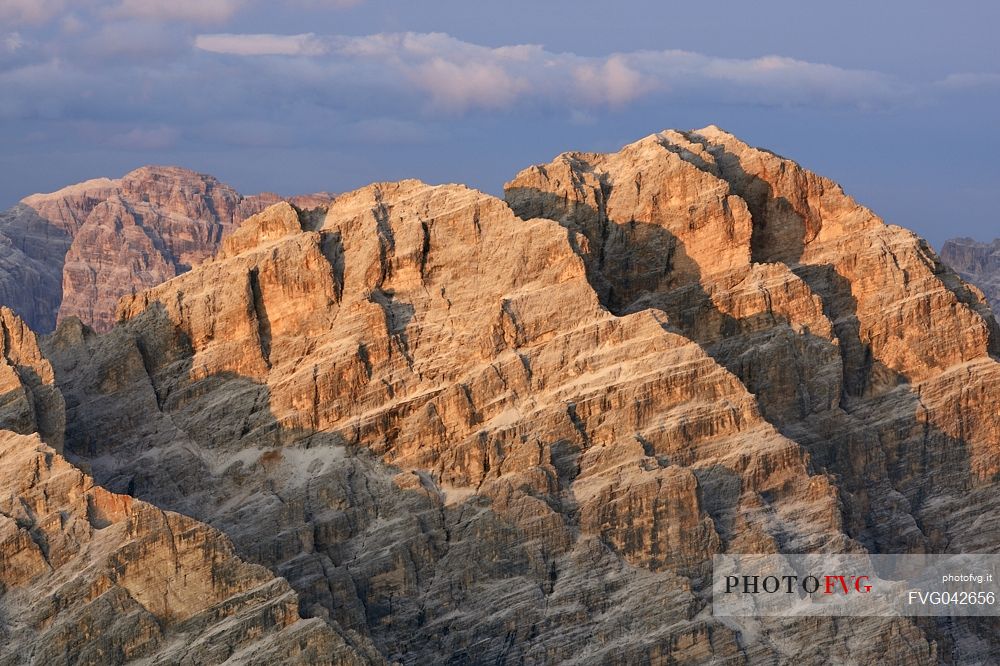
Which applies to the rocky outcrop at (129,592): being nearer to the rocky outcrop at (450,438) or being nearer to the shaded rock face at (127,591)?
the shaded rock face at (127,591)

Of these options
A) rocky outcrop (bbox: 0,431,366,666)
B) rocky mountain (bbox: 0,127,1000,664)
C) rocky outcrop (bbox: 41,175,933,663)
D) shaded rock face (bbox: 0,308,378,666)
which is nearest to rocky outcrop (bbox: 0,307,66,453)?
rocky mountain (bbox: 0,127,1000,664)

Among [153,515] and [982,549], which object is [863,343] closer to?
[982,549]

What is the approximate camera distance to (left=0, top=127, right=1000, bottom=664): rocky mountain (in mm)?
139000

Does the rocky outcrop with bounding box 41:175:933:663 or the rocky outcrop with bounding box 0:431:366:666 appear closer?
the rocky outcrop with bounding box 0:431:366:666

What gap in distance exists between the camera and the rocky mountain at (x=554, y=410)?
139m

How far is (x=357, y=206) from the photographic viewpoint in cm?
15975

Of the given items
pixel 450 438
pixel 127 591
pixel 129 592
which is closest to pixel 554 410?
pixel 450 438

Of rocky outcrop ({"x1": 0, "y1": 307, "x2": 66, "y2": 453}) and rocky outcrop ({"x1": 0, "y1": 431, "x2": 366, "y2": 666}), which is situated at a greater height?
rocky outcrop ({"x1": 0, "y1": 307, "x2": 66, "y2": 453})

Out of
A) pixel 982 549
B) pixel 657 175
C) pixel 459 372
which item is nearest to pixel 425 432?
pixel 459 372

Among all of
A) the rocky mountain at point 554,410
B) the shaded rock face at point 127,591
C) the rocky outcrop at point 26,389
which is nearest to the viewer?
the shaded rock face at point 127,591

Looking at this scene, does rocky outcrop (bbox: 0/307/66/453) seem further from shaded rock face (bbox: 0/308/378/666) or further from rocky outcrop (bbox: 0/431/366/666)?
rocky outcrop (bbox: 0/431/366/666)

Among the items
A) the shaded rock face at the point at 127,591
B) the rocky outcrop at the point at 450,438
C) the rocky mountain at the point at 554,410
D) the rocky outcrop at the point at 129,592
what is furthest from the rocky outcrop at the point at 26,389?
the rocky outcrop at the point at 129,592

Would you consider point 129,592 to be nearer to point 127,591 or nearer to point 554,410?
point 127,591

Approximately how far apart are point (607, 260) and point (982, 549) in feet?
111
